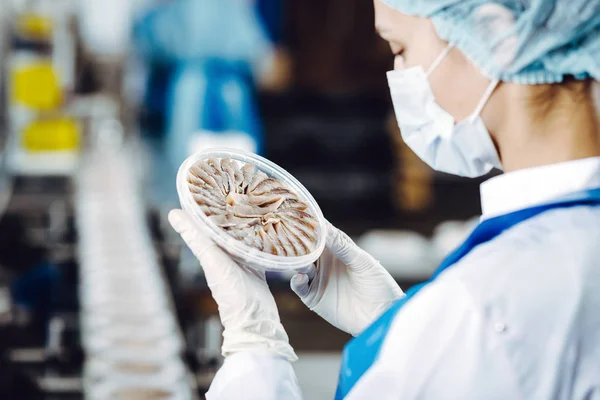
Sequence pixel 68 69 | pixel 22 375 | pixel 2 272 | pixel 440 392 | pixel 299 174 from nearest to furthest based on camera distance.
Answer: pixel 440 392 → pixel 22 375 → pixel 2 272 → pixel 299 174 → pixel 68 69

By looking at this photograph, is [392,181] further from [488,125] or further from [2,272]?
[488,125]

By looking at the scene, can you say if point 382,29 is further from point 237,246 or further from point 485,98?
point 237,246

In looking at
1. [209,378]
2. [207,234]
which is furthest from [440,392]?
[209,378]

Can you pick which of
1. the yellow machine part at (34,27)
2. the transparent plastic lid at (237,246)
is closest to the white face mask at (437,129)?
the transparent plastic lid at (237,246)

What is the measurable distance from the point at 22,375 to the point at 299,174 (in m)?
4.07

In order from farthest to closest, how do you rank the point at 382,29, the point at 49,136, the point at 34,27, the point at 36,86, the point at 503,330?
the point at 34,27 → the point at 49,136 → the point at 36,86 → the point at 382,29 → the point at 503,330

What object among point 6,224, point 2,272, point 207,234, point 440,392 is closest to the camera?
point 440,392

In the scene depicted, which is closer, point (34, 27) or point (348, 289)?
point (348, 289)

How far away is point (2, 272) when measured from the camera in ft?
7.65

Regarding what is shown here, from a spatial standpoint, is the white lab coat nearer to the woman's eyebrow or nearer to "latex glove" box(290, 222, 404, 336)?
"latex glove" box(290, 222, 404, 336)

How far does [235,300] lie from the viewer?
2.96ft

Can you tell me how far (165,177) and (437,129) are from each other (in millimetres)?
3339

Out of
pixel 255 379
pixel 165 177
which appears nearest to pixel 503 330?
pixel 255 379

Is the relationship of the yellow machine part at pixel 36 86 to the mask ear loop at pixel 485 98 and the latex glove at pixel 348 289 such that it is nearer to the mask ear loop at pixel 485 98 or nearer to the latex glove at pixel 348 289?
the latex glove at pixel 348 289
